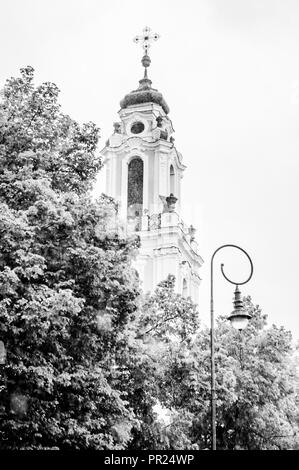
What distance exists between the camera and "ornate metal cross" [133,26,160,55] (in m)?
54.0

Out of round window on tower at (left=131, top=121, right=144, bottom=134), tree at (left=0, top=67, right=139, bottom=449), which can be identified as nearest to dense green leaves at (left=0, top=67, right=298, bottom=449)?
tree at (left=0, top=67, right=139, bottom=449)

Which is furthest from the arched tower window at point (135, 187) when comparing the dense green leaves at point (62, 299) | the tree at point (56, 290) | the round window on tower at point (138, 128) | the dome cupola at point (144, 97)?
the tree at point (56, 290)

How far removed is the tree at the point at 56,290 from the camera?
529 inches

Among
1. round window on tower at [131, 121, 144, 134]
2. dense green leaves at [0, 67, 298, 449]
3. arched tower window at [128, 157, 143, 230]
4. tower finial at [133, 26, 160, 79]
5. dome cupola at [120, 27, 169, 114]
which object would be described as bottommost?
dense green leaves at [0, 67, 298, 449]

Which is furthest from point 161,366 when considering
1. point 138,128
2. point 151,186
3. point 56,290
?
point 138,128

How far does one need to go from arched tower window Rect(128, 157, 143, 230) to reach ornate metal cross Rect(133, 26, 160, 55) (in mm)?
11883

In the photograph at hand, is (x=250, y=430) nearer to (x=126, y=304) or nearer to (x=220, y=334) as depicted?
(x=220, y=334)

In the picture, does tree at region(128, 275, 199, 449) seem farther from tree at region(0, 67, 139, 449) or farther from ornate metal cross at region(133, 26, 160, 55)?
ornate metal cross at region(133, 26, 160, 55)

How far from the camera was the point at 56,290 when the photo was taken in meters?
14.4

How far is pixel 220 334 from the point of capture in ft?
94.8

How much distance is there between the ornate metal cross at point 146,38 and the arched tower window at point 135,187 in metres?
11.9

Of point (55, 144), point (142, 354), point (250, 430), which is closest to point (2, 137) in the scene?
point (55, 144)

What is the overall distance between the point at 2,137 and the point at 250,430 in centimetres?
1561
